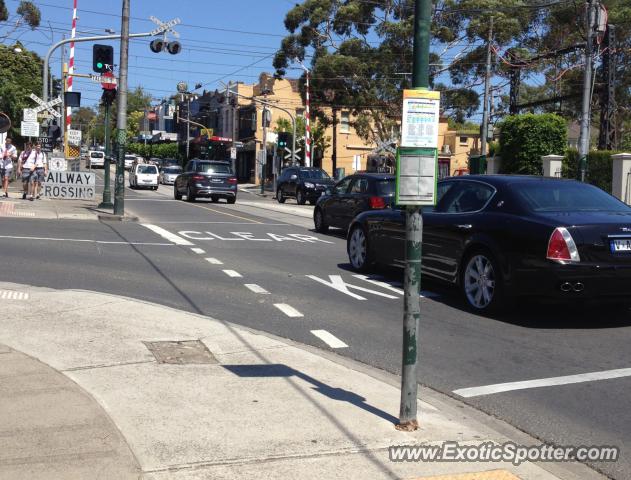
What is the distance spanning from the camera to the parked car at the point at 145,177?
4531 centimetres

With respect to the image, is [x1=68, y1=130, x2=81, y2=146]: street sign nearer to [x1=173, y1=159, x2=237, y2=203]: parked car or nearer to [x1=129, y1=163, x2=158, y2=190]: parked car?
[x1=173, y1=159, x2=237, y2=203]: parked car

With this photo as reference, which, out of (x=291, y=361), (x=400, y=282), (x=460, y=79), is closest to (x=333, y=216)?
(x=400, y=282)

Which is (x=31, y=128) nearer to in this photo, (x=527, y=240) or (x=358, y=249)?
(x=358, y=249)

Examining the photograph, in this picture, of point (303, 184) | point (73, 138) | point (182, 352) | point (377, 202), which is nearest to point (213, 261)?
point (377, 202)

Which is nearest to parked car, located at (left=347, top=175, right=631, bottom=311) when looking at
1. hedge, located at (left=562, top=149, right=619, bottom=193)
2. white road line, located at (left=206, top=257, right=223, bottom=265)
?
white road line, located at (left=206, top=257, right=223, bottom=265)

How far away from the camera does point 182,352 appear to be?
21.6ft

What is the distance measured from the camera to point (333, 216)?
698 inches

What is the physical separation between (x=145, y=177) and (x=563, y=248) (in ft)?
132

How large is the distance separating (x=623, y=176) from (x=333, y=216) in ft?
29.8

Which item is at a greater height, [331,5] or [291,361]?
[331,5]

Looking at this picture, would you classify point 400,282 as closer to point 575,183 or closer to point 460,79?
point 575,183

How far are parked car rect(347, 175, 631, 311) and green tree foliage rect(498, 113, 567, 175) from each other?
746 inches

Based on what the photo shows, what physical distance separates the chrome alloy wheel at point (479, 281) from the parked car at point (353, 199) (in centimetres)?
653

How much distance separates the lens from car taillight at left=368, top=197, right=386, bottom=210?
16000 millimetres
